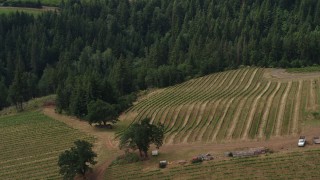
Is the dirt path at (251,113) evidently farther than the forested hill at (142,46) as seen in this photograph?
No

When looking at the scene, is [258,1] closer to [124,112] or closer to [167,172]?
[124,112]

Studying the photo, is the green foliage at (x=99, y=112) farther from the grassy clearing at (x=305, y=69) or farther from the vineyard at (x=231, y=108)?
the grassy clearing at (x=305, y=69)

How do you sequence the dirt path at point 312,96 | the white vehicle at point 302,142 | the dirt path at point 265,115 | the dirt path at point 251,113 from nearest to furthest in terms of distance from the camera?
1. the white vehicle at point 302,142
2. the dirt path at point 265,115
3. the dirt path at point 251,113
4. the dirt path at point 312,96

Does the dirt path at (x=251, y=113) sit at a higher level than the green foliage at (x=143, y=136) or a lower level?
lower

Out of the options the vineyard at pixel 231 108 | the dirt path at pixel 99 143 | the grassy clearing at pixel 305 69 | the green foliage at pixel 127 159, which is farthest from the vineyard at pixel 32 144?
the grassy clearing at pixel 305 69

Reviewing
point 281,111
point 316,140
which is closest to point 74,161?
point 316,140

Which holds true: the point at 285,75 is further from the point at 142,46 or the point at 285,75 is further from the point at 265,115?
the point at 142,46

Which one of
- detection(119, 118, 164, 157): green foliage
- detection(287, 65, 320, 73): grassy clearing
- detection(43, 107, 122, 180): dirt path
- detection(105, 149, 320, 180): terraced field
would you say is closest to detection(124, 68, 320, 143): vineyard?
detection(119, 118, 164, 157): green foliage

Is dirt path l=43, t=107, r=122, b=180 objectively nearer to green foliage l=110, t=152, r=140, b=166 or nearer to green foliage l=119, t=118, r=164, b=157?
green foliage l=110, t=152, r=140, b=166
